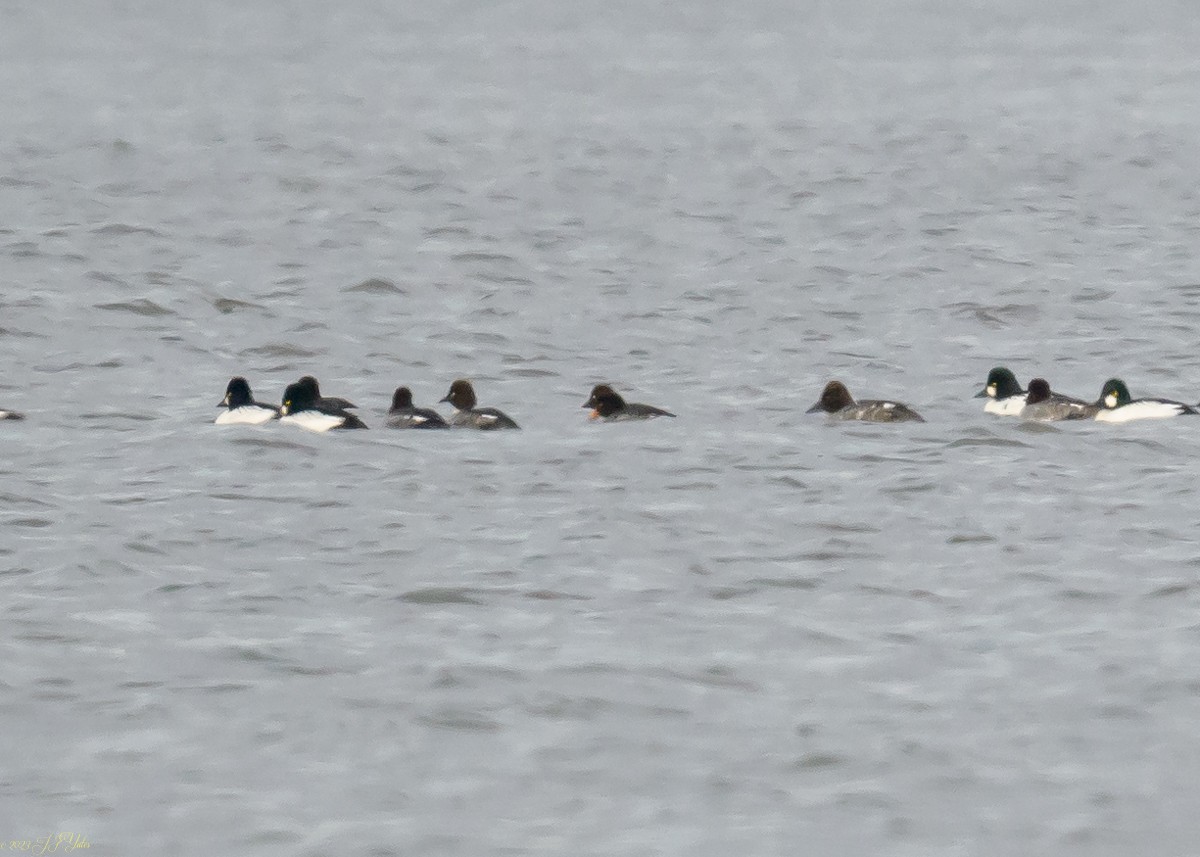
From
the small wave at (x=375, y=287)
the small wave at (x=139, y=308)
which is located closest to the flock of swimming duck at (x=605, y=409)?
the small wave at (x=139, y=308)

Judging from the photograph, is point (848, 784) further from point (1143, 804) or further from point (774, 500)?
point (774, 500)

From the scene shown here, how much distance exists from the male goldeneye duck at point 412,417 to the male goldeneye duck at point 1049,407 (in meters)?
3.90

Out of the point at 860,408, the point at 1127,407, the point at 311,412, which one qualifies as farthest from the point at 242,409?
the point at 1127,407

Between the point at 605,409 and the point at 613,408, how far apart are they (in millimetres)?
71

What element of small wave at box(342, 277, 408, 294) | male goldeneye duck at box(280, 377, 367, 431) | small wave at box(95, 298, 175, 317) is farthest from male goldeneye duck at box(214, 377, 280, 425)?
small wave at box(342, 277, 408, 294)

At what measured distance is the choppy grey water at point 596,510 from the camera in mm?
9055

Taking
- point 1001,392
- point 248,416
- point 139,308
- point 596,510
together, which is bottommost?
point 596,510

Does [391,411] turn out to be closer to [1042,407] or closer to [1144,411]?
[1042,407]

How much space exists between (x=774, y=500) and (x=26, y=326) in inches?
344

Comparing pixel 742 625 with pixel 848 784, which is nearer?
pixel 848 784

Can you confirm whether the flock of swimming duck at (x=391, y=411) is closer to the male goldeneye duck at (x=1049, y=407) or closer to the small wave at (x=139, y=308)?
the male goldeneye duck at (x=1049, y=407)

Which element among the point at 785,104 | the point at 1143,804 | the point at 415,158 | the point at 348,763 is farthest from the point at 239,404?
the point at 785,104

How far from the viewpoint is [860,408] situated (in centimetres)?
1661

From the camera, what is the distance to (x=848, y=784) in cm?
907
